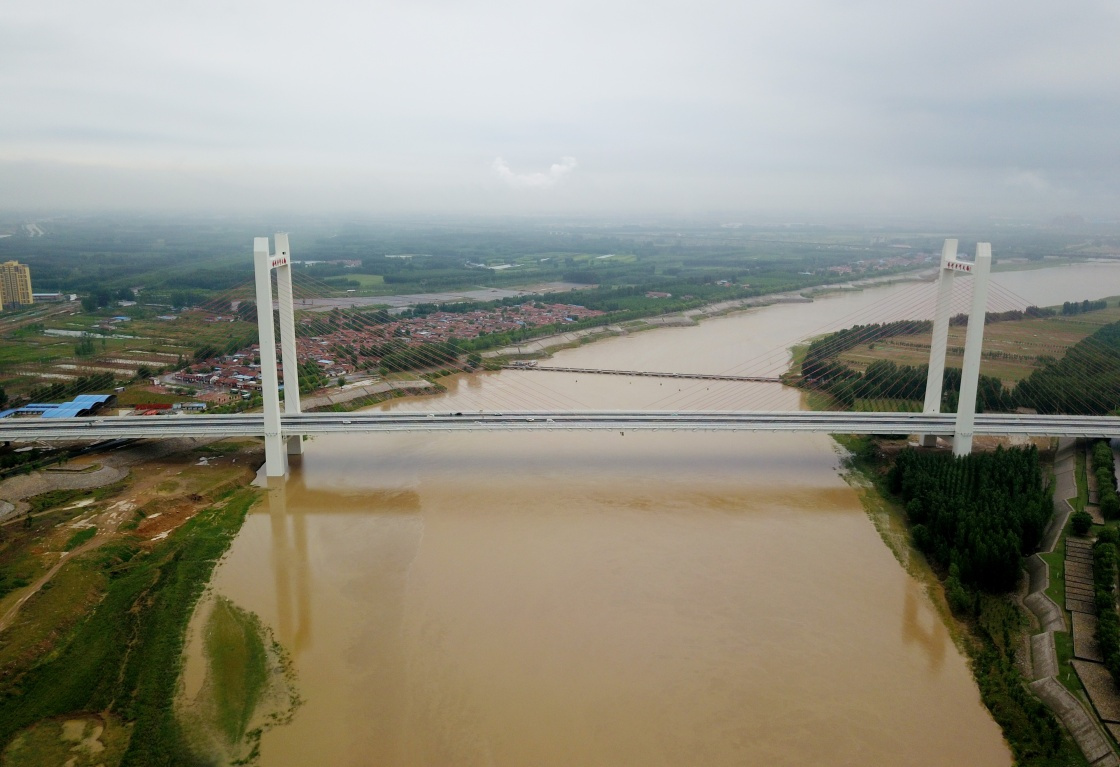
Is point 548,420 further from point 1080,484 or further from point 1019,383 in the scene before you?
point 1019,383

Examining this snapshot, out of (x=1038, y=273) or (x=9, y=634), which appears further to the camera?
(x=1038, y=273)

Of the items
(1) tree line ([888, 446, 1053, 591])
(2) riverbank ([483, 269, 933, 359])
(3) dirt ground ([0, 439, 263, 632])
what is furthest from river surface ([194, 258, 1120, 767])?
(2) riverbank ([483, 269, 933, 359])

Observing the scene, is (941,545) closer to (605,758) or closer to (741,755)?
(741,755)

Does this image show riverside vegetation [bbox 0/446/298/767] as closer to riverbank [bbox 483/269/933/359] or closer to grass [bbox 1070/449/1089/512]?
grass [bbox 1070/449/1089/512]

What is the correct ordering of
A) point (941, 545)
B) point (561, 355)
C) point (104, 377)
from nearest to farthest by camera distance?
point (941, 545)
point (104, 377)
point (561, 355)

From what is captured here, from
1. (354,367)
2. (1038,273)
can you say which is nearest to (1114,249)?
(1038,273)

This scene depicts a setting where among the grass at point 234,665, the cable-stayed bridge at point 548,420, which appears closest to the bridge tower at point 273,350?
the cable-stayed bridge at point 548,420

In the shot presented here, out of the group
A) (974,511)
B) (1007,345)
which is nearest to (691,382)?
(974,511)
